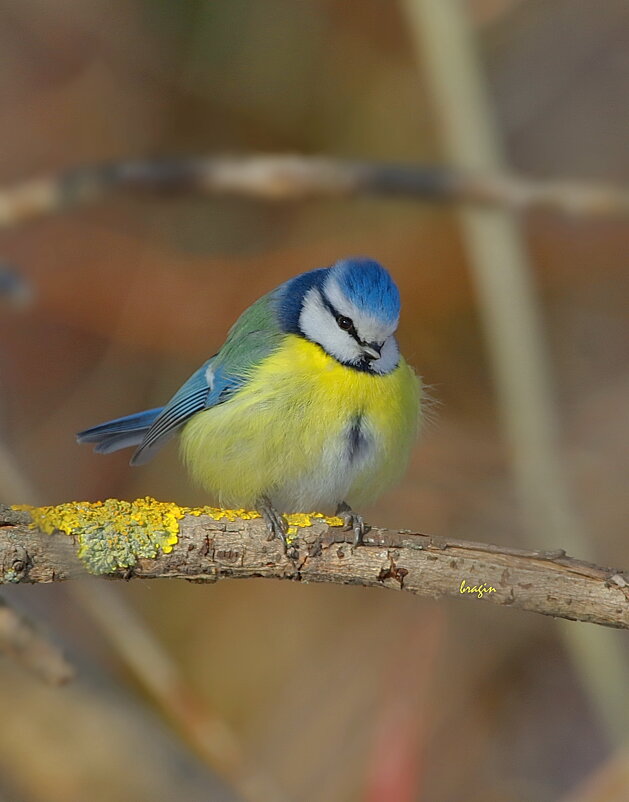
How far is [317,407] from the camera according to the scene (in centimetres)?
275

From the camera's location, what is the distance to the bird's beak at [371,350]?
110 inches

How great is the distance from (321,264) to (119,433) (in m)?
1.98

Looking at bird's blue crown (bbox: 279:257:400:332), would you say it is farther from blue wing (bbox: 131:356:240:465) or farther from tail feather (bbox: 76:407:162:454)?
tail feather (bbox: 76:407:162:454)

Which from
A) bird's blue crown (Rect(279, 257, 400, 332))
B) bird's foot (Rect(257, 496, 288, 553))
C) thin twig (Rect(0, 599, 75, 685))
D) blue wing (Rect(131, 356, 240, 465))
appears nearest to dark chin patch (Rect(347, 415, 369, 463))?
bird's blue crown (Rect(279, 257, 400, 332))

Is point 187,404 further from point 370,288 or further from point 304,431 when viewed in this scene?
point 370,288

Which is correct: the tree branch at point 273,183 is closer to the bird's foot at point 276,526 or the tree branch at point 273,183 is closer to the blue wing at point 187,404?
the blue wing at point 187,404

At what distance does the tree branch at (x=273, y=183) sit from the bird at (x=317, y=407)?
40 cm

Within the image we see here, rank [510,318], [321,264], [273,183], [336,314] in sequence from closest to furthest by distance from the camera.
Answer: [336,314]
[273,183]
[510,318]
[321,264]

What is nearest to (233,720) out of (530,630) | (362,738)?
(362,738)

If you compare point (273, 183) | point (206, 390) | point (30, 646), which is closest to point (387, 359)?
point (206, 390)

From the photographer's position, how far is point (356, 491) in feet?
9.63

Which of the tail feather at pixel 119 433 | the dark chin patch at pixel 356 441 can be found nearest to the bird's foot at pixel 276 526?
the dark chin patch at pixel 356 441

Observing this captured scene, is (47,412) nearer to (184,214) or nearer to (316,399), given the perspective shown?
(184,214)

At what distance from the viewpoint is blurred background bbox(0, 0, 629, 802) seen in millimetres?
4254
